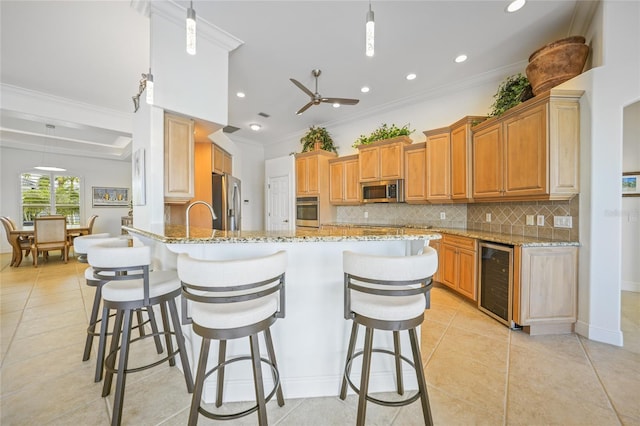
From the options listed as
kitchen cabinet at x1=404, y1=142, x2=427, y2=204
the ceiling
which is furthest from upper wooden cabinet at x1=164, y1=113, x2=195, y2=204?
kitchen cabinet at x1=404, y1=142, x2=427, y2=204

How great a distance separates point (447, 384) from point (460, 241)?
6.37 ft

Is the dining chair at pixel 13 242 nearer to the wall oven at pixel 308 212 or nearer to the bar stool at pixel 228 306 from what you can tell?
the wall oven at pixel 308 212

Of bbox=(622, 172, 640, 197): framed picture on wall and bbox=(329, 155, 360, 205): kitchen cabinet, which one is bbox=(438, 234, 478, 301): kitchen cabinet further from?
bbox=(622, 172, 640, 197): framed picture on wall

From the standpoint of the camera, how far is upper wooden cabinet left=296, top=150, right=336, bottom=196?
507 cm

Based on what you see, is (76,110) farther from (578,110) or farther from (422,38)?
(578,110)

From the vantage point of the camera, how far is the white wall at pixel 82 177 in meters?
6.62

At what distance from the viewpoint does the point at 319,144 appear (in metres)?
5.21

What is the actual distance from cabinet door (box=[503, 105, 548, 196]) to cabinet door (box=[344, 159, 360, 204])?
2380 millimetres

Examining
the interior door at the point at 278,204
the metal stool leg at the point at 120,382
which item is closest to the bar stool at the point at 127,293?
the metal stool leg at the point at 120,382

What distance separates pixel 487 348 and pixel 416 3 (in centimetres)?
316

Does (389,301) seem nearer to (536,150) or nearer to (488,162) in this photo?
(536,150)

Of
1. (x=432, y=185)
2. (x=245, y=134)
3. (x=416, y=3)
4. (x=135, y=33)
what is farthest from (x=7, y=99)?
(x=432, y=185)

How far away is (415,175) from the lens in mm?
3990

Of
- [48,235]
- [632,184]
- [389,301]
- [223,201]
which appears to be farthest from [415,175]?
[48,235]
